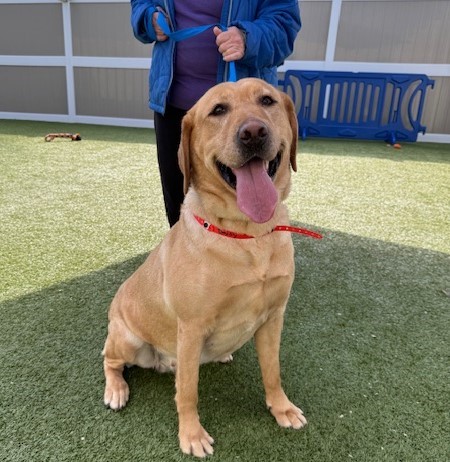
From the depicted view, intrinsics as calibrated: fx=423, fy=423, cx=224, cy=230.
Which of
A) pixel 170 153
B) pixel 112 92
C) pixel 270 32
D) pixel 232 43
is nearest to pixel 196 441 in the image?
pixel 170 153

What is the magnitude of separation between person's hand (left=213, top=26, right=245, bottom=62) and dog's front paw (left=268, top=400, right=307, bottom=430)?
1.65 m

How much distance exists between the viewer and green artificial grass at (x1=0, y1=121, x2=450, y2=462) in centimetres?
168

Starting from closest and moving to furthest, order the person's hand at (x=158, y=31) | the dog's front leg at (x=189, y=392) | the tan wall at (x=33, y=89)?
1. the dog's front leg at (x=189, y=392)
2. the person's hand at (x=158, y=31)
3. the tan wall at (x=33, y=89)

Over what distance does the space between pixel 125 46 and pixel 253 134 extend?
9587mm

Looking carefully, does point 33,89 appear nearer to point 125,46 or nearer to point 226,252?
point 125,46

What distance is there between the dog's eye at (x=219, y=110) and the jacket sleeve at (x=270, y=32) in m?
0.58

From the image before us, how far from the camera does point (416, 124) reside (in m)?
8.69

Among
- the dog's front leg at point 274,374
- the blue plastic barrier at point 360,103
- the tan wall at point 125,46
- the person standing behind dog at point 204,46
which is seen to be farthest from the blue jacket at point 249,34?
the tan wall at point 125,46

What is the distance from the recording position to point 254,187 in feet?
5.22

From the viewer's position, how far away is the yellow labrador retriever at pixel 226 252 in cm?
157

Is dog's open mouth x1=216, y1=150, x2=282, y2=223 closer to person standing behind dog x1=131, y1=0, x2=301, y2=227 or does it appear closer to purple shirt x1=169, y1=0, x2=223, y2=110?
person standing behind dog x1=131, y1=0, x2=301, y2=227

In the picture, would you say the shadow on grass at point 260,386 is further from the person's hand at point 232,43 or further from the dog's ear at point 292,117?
the person's hand at point 232,43

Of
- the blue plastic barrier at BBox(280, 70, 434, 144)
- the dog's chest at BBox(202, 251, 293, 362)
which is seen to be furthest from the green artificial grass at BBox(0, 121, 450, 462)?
the blue plastic barrier at BBox(280, 70, 434, 144)

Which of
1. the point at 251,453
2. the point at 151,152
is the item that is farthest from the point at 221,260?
the point at 151,152
